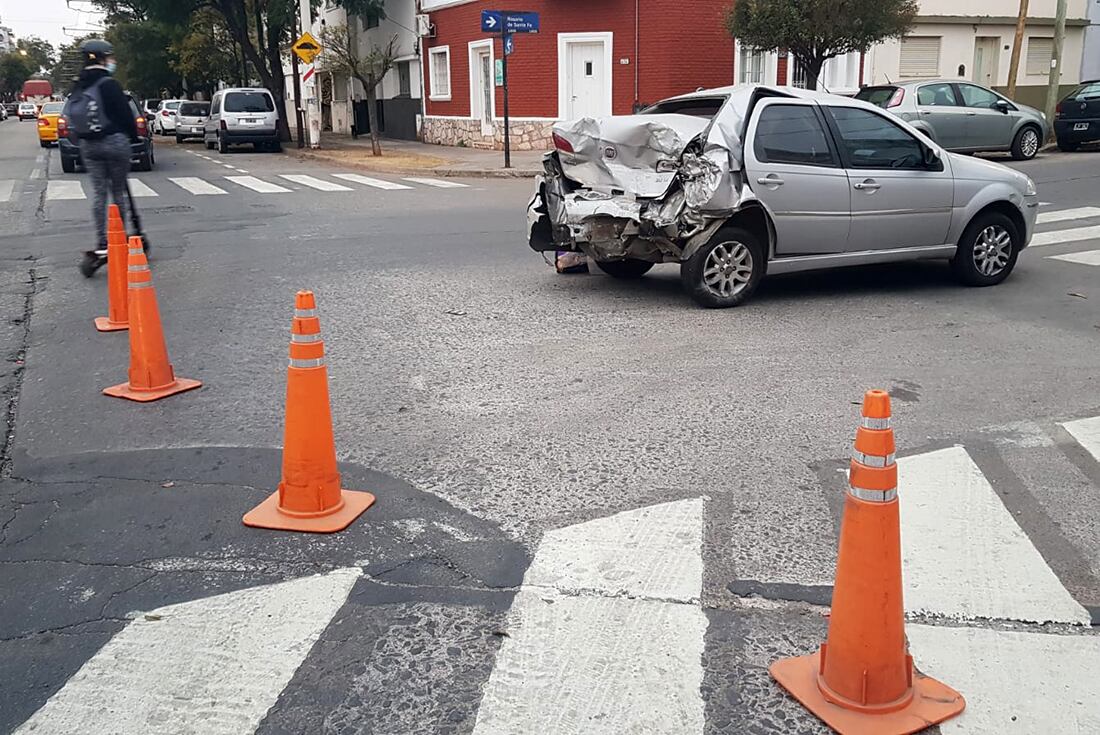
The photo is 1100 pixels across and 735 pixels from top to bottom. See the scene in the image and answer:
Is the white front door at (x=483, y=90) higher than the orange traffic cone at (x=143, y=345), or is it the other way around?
the white front door at (x=483, y=90)

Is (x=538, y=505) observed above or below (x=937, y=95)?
below

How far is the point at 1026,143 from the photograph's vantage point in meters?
20.8

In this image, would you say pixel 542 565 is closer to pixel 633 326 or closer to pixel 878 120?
pixel 633 326

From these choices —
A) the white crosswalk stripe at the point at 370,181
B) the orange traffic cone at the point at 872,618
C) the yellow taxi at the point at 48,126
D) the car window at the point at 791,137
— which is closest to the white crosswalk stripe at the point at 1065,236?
the car window at the point at 791,137

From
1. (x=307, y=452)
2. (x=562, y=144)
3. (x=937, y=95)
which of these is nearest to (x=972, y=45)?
(x=937, y=95)

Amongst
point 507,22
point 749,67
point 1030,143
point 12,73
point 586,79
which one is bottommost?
point 1030,143

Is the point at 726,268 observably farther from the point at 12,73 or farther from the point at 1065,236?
the point at 12,73

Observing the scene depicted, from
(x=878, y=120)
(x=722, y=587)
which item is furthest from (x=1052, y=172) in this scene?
(x=722, y=587)

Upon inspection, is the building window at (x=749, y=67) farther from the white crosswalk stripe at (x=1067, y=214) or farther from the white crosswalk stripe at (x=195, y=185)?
the white crosswalk stripe at (x=195, y=185)

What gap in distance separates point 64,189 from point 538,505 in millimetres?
16462

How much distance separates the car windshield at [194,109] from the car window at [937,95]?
27.6m

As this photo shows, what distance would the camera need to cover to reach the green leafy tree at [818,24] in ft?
67.7

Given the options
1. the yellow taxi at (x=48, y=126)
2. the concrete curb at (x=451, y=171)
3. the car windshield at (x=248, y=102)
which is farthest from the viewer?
the yellow taxi at (x=48, y=126)

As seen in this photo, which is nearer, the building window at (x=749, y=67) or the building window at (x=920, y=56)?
the building window at (x=749, y=67)
